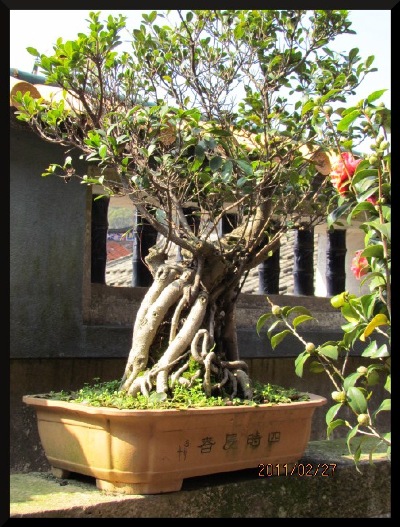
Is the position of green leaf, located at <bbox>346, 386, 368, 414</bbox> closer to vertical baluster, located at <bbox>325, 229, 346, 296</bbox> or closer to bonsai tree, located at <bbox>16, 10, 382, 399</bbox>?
bonsai tree, located at <bbox>16, 10, 382, 399</bbox>

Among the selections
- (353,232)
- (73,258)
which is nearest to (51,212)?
(73,258)

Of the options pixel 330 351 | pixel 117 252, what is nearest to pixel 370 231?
pixel 330 351

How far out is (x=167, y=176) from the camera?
293 cm

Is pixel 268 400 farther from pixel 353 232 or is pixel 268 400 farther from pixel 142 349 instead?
pixel 353 232

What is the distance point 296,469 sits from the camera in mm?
3281

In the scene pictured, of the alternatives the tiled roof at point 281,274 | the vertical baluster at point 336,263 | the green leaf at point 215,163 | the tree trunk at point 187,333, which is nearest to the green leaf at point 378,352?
the tree trunk at point 187,333

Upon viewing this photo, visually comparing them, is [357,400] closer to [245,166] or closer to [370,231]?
[370,231]

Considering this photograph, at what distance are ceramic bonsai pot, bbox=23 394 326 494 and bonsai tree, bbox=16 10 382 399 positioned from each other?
0.61ft

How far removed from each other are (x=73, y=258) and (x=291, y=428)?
1.37 m

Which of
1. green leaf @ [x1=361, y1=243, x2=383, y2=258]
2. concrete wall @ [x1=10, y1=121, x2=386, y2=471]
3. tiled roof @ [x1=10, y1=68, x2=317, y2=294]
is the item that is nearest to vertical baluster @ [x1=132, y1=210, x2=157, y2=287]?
concrete wall @ [x1=10, y1=121, x2=386, y2=471]

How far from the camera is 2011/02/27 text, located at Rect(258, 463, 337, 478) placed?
314cm

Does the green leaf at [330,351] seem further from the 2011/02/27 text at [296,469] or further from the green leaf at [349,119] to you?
the 2011/02/27 text at [296,469]

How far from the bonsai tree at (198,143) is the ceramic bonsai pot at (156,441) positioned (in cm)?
19

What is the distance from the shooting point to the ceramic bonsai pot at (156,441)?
2682mm
